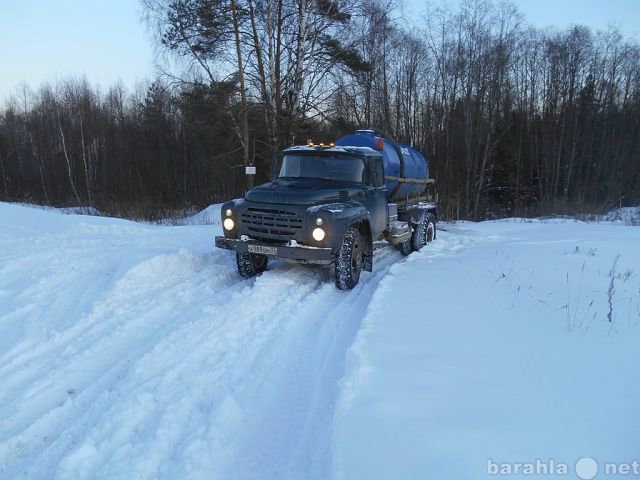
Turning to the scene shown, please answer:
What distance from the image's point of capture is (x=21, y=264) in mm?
7590

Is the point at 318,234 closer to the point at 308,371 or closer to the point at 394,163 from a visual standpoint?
the point at 308,371

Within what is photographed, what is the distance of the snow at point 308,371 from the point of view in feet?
9.09

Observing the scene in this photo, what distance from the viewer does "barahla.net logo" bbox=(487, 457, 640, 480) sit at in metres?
2.37

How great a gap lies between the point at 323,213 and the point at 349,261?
91 centimetres

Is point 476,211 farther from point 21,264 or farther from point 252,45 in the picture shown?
point 21,264

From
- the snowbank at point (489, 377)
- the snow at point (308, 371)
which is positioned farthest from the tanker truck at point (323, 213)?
the snowbank at point (489, 377)

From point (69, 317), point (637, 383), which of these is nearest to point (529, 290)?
point (637, 383)

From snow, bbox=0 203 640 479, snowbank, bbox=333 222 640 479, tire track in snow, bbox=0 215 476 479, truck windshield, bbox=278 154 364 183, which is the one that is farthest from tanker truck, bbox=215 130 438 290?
snowbank, bbox=333 222 640 479

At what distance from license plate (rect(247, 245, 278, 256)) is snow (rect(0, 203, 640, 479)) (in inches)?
16.7

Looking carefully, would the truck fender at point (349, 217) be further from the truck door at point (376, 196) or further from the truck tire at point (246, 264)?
the truck tire at point (246, 264)

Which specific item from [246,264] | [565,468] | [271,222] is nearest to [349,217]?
[271,222]

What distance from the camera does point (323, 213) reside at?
6.61m

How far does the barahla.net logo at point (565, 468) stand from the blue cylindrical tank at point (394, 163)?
7407 mm

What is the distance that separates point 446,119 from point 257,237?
3181 centimetres
